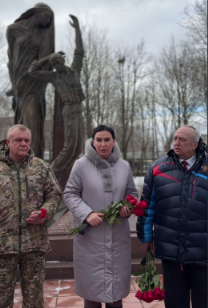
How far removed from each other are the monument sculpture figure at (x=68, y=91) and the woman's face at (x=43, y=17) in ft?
1.81

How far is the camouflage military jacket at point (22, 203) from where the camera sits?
8.64ft

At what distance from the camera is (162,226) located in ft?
9.18

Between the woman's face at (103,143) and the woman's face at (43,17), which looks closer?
the woman's face at (103,143)

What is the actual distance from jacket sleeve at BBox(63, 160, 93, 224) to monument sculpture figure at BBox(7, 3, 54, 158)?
4667mm

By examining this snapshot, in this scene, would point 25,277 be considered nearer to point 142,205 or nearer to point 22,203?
point 22,203

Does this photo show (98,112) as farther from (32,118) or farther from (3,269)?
(3,269)

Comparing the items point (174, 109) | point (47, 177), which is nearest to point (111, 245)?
point (47, 177)

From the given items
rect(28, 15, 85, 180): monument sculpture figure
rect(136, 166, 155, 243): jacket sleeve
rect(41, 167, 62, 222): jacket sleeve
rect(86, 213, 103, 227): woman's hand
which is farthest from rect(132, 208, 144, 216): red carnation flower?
rect(28, 15, 85, 180): monument sculpture figure

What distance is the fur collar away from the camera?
9.38 ft

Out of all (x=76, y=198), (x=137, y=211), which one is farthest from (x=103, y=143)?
(x=137, y=211)

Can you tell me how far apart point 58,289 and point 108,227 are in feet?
6.77

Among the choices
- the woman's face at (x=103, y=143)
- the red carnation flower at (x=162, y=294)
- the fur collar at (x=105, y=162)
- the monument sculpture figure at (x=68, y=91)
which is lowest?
the red carnation flower at (x=162, y=294)

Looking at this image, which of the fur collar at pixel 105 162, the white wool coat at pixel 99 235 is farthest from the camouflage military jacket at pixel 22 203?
the fur collar at pixel 105 162

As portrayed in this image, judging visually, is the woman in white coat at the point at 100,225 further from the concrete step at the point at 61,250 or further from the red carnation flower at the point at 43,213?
the concrete step at the point at 61,250
